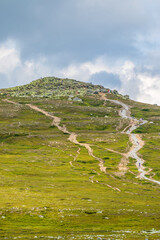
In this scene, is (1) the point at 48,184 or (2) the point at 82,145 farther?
(2) the point at 82,145

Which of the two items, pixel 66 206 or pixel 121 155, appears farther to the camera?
pixel 121 155

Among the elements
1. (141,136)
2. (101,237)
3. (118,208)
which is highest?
(141,136)

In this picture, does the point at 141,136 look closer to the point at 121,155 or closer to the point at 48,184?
the point at 121,155

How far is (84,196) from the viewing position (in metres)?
65.2

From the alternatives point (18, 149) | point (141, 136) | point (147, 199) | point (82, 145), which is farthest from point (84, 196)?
point (141, 136)

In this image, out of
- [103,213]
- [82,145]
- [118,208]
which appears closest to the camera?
[103,213]

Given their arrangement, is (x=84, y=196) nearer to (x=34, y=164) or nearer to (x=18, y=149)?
(x=34, y=164)

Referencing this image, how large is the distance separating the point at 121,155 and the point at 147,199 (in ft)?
248

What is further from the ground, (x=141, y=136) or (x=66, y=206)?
(x=141, y=136)

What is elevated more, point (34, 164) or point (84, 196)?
point (34, 164)

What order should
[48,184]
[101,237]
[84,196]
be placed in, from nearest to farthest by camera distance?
[101,237], [84,196], [48,184]

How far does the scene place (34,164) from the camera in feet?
371

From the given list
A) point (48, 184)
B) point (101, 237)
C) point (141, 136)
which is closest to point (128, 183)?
point (48, 184)

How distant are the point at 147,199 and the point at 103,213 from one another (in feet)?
76.4
